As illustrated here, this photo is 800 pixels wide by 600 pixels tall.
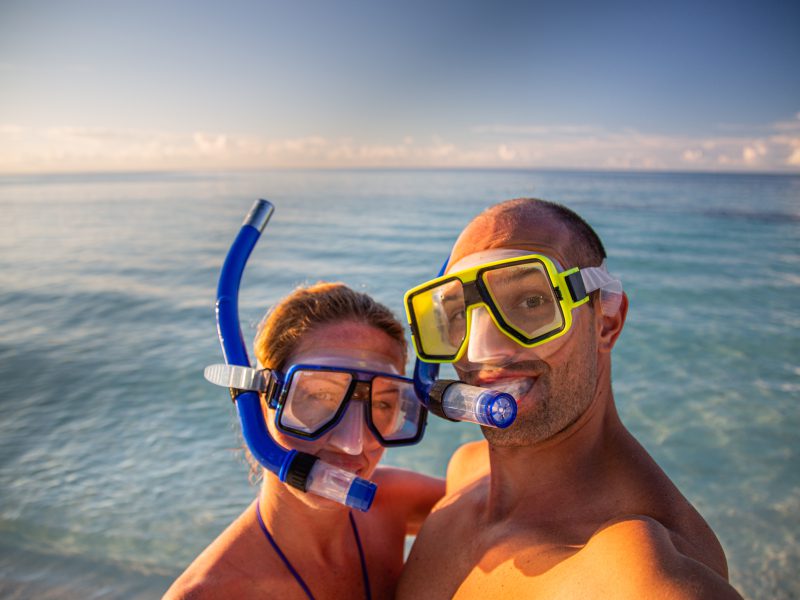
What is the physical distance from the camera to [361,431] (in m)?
2.01

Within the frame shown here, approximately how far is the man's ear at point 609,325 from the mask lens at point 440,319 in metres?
0.46

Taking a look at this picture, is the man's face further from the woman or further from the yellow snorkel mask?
the woman

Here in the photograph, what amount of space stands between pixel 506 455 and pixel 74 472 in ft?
14.1

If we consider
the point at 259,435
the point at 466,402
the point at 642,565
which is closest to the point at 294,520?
the point at 259,435

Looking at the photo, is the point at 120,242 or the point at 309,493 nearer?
the point at 309,493

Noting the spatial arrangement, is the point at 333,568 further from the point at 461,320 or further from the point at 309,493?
the point at 461,320

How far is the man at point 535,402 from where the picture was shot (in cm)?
172

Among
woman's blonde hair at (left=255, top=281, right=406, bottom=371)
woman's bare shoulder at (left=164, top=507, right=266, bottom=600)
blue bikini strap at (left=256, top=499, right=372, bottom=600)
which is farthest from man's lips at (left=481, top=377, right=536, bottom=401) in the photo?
woman's bare shoulder at (left=164, top=507, right=266, bottom=600)

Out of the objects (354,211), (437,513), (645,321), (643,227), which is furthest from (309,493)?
(354,211)

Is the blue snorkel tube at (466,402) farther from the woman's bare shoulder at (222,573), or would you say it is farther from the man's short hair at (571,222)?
the woman's bare shoulder at (222,573)

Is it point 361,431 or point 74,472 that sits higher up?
point 361,431

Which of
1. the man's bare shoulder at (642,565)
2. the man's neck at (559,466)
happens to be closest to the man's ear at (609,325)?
the man's neck at (559,466)

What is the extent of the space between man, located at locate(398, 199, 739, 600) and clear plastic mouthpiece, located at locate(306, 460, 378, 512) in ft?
1.47

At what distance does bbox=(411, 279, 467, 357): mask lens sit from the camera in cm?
208
